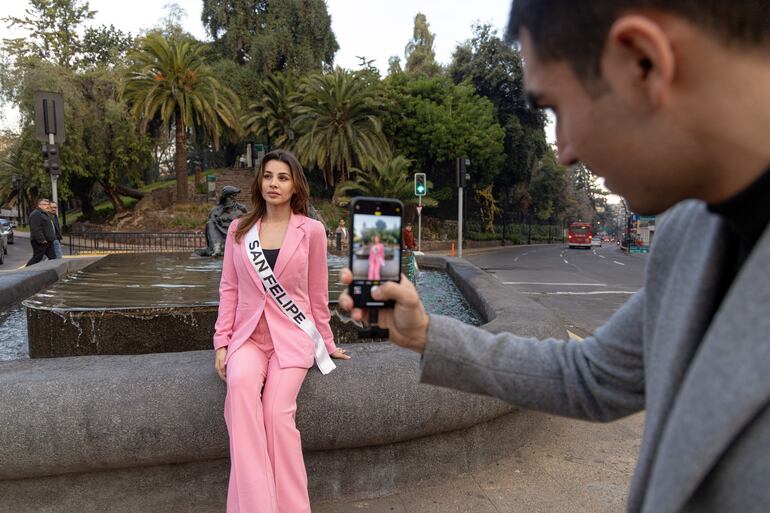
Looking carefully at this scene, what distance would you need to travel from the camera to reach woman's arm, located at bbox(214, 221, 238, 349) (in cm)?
276

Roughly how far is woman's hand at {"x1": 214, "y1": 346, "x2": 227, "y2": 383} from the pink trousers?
96 millimetres

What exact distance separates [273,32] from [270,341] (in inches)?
1666

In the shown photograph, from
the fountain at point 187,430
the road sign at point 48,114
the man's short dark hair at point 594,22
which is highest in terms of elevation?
the road sign at point 48,114

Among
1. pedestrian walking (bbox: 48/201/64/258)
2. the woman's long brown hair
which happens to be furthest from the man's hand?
pedestrian walking (bbox: 48/201/64/258)

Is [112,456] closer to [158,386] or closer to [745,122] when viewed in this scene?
[158,386]

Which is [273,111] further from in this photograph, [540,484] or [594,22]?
[594,22]

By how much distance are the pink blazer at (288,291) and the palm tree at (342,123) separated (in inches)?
1129

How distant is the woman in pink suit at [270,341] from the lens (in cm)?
235

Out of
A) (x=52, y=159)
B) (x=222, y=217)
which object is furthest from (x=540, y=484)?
(x=52, y=159)

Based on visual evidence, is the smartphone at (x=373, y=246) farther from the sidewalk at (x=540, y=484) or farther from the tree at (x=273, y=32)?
the tree at (x=273, y=32)

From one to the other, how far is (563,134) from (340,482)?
2464mm

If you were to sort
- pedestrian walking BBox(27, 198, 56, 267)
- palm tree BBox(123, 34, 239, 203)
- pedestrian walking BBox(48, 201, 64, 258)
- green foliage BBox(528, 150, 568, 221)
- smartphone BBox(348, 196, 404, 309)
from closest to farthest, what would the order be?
1. smartphone BBox(348, 196, 404, 309)
2. pedestrian walking BBox(27, 198, 56, 267)
3. pedestrian walking BBox(48, 201, 64, 258)
4. palm tree BBox(123, 34, 239, 203)
5. green foliage BBox(528, 150, 568, 221)

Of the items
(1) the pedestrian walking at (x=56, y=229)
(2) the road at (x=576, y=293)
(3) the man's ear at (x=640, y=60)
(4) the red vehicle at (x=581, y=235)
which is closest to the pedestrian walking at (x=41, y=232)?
(1) the pedestrian walking at (x=56, y=229)

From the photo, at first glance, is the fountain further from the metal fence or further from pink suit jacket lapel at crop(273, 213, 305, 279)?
the metal fence
